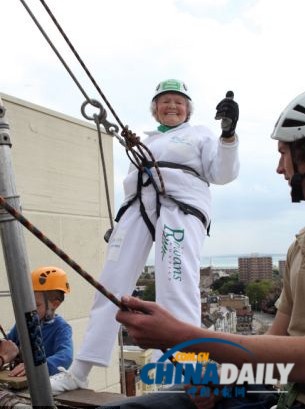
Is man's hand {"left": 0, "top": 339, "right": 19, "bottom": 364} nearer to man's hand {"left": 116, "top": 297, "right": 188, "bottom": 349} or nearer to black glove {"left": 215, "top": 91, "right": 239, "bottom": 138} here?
man's hand {"left": 116, "top": 297, "right": 188, "bottom": 349}

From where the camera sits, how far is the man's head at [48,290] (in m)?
2.70

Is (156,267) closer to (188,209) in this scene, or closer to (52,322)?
(188,209)

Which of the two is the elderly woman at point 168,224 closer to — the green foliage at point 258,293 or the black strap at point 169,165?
the black strap at point 169,165

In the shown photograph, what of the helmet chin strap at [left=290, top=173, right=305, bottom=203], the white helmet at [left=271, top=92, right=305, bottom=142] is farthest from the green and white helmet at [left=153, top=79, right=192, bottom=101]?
the helmet chin strap at [left=290, top=173, right=305, bottom=203]

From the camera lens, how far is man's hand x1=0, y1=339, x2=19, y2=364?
2047mm

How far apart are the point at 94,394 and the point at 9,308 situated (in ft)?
5.85

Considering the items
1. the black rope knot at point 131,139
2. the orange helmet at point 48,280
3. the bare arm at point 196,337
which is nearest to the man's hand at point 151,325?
the bare arm at point 196,337

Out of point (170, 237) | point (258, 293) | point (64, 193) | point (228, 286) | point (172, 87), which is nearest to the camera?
point (170, 237)

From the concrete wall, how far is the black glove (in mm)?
2053

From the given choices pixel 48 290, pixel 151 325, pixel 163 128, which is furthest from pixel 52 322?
pixel 151 325

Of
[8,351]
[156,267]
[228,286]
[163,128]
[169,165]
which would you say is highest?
[163,128]

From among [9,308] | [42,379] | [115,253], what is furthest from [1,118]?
[9,308]

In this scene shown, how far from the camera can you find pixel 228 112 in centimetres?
194

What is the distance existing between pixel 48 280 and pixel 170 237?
926 mm
